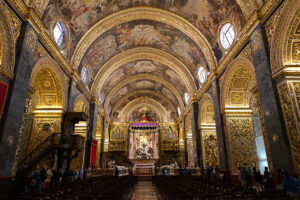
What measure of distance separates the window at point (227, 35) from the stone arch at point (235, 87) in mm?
1527

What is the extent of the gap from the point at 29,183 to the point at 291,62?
10.8 metres

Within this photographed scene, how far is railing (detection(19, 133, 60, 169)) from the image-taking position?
955 cm

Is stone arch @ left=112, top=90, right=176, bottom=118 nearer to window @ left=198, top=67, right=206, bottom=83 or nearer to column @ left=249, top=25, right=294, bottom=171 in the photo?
window @ left=198, top=67, right=206, bottom=83

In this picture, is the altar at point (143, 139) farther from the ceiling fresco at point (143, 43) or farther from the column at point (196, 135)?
the ceiling fresco at point (143, 43)

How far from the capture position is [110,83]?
22031 millimetres

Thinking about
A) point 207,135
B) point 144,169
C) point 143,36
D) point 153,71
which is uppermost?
point 143,36

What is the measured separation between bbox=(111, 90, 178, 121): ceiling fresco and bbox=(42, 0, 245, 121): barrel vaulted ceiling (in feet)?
14.5

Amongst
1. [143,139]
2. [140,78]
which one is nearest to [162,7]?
[140,78]

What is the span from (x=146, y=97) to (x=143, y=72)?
5.89 metres

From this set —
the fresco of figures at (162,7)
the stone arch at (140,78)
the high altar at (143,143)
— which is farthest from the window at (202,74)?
the high altar at (143,143)

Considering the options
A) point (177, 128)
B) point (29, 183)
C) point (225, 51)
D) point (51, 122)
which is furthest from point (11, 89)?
point (177, 128)

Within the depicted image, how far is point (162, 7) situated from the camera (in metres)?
13.9

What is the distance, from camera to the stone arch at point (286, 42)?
280 inches

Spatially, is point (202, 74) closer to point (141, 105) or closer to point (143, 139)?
point (141, 105)
